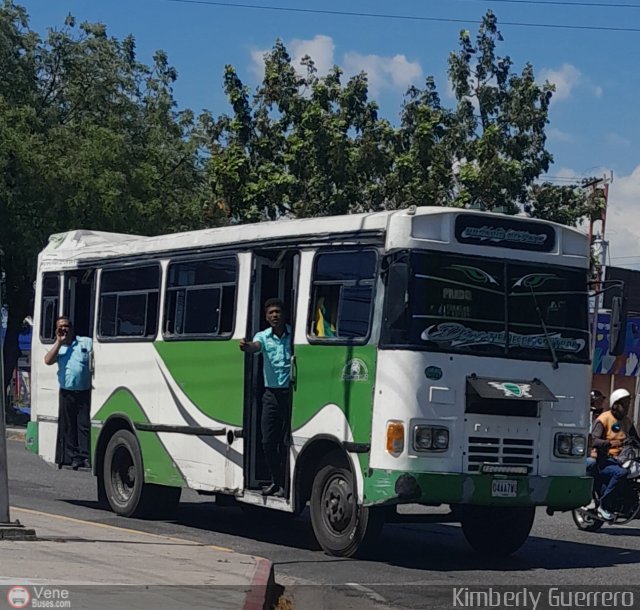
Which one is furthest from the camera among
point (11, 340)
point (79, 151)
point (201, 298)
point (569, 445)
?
point (11, 340)

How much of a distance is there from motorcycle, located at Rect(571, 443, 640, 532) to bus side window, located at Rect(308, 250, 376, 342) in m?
4.67

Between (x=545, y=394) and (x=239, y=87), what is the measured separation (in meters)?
24.8

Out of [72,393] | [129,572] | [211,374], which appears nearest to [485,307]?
[211,374]

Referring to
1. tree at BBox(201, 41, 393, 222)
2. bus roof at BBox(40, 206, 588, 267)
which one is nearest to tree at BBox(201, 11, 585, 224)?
tree at BBox(201, 41, 393, 222)

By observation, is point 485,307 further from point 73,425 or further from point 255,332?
point 73,425

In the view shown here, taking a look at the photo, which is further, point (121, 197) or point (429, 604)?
point (121, 197)

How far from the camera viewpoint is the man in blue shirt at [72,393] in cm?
1582

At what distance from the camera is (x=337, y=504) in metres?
11.8

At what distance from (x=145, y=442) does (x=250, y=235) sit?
2969mm

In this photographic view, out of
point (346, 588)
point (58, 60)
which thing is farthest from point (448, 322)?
point (58, 60)

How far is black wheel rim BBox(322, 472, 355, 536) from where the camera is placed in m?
11.6

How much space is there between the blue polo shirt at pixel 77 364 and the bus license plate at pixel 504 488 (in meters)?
6.13

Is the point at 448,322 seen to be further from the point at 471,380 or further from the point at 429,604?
the point at 429,604

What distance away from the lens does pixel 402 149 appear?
116 feet
